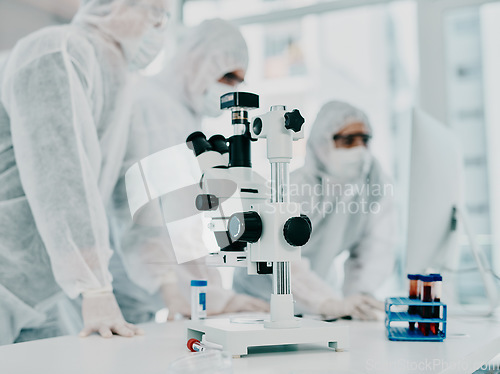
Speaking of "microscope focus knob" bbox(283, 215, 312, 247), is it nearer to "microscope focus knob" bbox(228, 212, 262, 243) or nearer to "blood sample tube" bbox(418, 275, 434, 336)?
"microscope focus knob" bbox(228, 212, 262, 243)

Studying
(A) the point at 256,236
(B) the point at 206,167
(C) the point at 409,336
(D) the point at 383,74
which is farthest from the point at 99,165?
(D) the point at 383,74

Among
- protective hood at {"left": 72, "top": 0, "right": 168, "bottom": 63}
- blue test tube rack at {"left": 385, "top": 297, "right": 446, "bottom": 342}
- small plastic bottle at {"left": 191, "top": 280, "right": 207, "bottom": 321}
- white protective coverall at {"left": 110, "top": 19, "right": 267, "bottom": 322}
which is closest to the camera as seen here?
blue test tube rack at {"left": 385, "top": 297, "right": 446, "bottom": 342}

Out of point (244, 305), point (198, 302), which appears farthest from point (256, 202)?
point (244, 305)

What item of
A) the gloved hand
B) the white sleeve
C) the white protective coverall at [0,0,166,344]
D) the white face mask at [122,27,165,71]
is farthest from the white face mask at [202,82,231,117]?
the gloved hand

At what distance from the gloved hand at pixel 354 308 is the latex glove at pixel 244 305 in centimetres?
20

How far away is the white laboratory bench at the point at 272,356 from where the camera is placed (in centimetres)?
81

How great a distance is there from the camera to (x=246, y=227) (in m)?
0.88

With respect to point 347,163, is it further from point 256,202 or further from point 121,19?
point 256,202

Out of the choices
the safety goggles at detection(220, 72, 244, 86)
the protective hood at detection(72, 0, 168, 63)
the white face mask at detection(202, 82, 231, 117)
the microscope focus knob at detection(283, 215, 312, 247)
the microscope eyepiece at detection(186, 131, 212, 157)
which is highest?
the protective hood at detection(72, 0, 168, 63)

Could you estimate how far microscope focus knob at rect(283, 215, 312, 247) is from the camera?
0.88 m

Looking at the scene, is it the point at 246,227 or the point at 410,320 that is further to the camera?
the point at 410,320

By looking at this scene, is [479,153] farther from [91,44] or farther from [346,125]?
[91,44]

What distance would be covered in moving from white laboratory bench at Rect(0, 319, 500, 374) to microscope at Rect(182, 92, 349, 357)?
0.14ft

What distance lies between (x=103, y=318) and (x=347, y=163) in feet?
3.74
